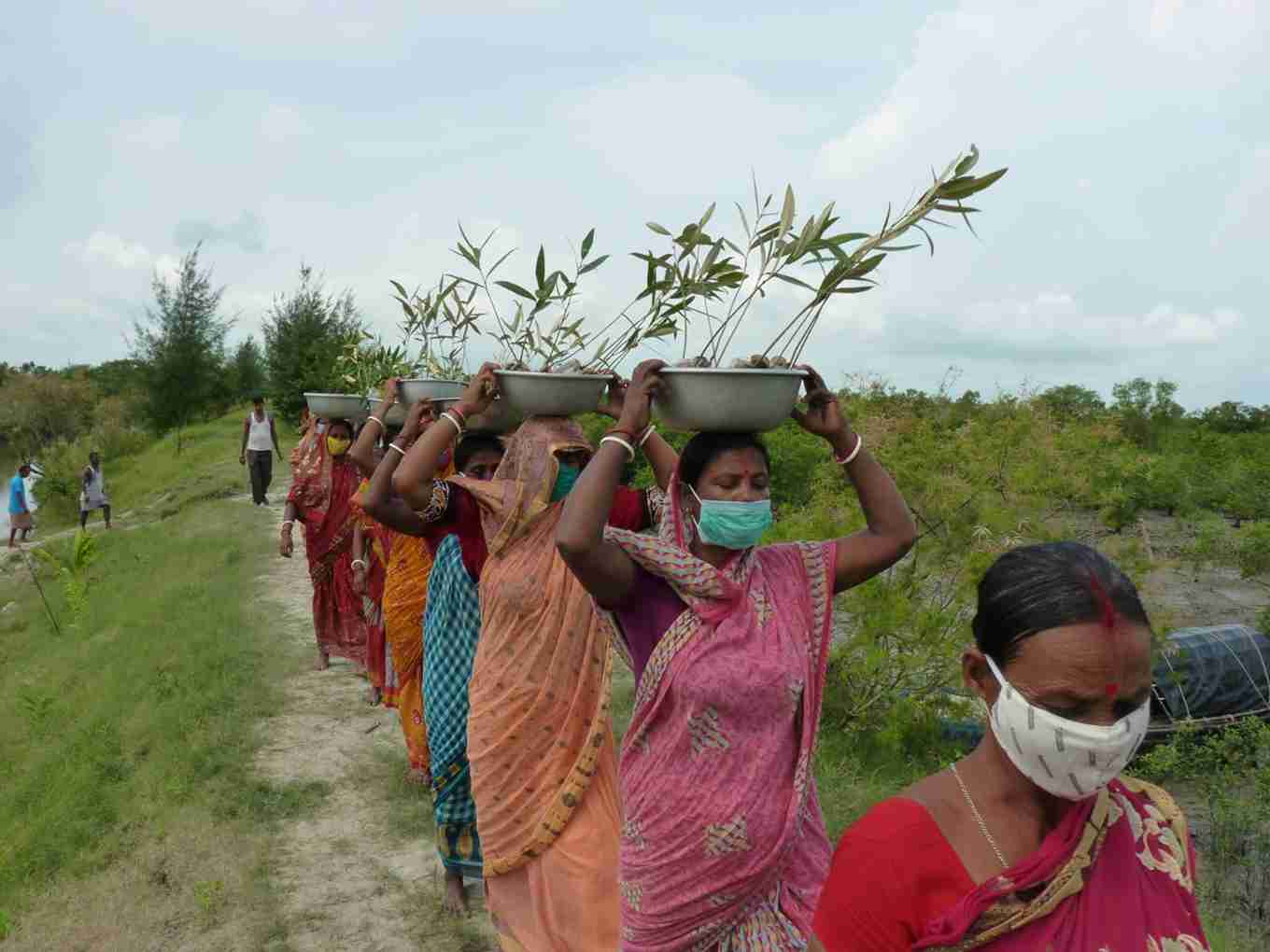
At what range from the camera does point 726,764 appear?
259 cm

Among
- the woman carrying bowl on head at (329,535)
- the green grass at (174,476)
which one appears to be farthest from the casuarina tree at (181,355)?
the woman carrying bowl on head at (329,535)

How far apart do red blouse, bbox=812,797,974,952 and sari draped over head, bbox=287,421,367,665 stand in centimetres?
622

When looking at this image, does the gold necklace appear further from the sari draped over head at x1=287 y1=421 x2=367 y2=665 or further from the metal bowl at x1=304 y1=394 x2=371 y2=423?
the sari draped over head at x1=287 y1=421 x2=367 y2=665

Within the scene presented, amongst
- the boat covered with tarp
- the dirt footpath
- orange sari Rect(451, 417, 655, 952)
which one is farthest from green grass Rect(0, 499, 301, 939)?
the boat covered with tarp

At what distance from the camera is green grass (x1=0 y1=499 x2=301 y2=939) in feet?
18.9

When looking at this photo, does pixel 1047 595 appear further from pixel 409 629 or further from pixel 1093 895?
pixel 409 629

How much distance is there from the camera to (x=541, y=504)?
12.0 feet

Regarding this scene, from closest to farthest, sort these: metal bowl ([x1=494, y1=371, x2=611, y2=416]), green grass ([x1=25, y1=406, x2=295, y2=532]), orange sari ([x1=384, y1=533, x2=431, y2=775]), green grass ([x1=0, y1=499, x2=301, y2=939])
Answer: metal bowl ([x1=494, y1=371, x2=611, y2=416]) < orange sari ([x1=384, y1=533, x2=431, y2=775]) < green grass ([x1=0, y1=499, x2=301, y2=939]) < green grass ([x1=25, y1=406, x2=295, y2=532])

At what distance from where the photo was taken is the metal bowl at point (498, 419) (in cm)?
385

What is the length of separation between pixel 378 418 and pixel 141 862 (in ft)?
8.92

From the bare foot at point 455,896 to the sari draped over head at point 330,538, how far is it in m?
3.48

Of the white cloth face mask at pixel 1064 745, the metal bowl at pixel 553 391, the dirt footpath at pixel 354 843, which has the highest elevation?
the metal bowl at pixel 553 391

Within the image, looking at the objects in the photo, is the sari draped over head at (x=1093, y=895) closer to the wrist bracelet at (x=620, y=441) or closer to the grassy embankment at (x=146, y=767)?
the wrist bracelet at (x=620, y=441)

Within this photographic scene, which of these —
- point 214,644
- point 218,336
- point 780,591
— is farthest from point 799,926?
point 218,336
